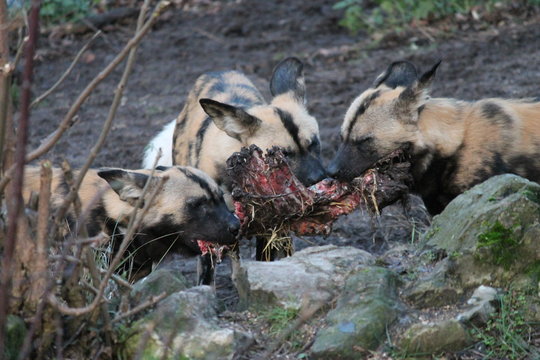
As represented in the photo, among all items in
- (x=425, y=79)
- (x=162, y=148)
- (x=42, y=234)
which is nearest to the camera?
(x=42, y=234)

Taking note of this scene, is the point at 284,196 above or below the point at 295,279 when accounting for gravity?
above

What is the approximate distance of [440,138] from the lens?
169 inches

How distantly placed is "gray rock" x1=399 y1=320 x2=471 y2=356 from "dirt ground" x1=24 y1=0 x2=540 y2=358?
2134 mm

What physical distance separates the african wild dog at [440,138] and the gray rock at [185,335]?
1510 mm

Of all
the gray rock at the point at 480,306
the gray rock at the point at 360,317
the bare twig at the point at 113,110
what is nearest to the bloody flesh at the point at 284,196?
the gray rock at the point at 360,317

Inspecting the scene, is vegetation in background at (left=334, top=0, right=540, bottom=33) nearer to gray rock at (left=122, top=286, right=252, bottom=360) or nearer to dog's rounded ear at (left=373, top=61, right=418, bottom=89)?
dog's rounded ear at (left=373, top=61, right=418, bottom=89)

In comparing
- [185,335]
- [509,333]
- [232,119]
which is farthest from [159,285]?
[232,119]

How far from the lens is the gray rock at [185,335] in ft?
9.32

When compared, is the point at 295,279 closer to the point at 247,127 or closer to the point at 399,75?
the point at 247,127

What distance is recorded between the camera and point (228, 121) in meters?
4.66

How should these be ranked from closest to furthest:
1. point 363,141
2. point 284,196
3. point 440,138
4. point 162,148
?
point 284,196
point 440,138
point 363,141
point 162,148

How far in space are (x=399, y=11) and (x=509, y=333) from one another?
6551 mm

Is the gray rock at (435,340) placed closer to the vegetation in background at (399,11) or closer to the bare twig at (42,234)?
the bare twig at (42,234)

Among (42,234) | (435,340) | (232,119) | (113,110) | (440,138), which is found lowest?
(435,340)
